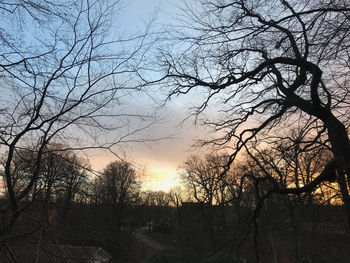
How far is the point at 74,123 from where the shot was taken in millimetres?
3717

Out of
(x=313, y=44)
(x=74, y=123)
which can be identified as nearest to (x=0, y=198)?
(x=74, y=123)

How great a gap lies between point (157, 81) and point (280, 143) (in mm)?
3235

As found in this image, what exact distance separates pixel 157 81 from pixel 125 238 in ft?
115

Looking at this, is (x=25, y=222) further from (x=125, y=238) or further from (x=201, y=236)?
(x=125, y=238)

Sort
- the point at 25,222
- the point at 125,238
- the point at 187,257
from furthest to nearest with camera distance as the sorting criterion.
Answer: the point at 125,238, the point at 187,257, the point at 25,222

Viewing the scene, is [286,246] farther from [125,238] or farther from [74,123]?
[74,123]

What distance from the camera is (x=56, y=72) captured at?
357cm

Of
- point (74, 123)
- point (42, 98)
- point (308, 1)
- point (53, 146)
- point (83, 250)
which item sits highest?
point (308, 1)

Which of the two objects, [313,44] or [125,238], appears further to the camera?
[125,238]

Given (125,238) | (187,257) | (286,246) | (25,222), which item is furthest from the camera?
(125,238)

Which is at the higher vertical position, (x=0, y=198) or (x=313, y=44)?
(x=313, y=44)

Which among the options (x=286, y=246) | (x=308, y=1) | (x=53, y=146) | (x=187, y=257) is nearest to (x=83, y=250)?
(x=53, y=146)

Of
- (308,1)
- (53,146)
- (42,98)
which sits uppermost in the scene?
(308,1)

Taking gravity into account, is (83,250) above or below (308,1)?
below
